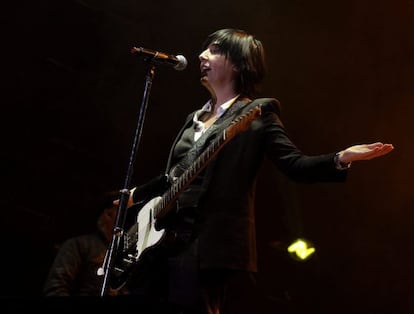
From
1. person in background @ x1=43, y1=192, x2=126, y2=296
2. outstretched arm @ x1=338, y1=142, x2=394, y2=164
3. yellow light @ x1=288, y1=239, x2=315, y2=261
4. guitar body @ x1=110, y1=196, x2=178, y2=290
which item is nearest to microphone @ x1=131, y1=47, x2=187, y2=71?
guitar body @ x1=110, y1=196, x2=178, y2=290

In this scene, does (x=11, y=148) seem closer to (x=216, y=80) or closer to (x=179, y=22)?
(x=179, y=22)

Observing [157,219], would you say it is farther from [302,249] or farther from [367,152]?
[302,249]

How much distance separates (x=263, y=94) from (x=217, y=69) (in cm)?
208

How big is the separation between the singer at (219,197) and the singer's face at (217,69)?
133 mm

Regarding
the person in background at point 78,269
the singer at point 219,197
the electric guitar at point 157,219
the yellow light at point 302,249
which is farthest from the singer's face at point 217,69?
the yellow light at point 302,249

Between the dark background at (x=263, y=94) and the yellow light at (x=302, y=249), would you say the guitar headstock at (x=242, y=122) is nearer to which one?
the dark background at (x=263, y=94)

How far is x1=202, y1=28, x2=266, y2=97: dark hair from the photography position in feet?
8.72

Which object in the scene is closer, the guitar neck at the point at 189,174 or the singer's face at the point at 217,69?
the guitar neck at the point at 189,174

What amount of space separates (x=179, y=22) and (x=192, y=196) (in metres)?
2.32

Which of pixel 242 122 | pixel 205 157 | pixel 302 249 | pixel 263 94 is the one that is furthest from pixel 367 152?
pixel 302 249

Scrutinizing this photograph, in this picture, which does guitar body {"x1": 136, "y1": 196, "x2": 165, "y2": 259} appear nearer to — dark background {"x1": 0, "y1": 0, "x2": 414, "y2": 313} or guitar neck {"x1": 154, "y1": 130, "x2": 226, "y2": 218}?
guitar neck {"x1": 154, "y1": 130, "x2": 226, "y2": 218}

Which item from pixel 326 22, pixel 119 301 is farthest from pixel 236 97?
pixel 326 22

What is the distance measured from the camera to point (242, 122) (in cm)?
222

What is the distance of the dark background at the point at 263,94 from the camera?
166 inches
